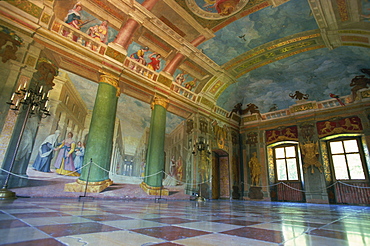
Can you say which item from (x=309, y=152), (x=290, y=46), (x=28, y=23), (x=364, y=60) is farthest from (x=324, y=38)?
(x=28, y=23)

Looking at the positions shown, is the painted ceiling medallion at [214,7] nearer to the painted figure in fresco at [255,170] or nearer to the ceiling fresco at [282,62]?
the ceiling fresco at [282,62]

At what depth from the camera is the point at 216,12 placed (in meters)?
8.35

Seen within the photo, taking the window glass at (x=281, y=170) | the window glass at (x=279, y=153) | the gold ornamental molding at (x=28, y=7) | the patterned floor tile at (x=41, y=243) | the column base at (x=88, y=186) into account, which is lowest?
the patterned floor tile at (x=41, y=243)

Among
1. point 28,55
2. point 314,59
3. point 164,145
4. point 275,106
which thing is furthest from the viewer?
point 275,106

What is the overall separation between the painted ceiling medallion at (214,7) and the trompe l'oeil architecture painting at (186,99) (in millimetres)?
43

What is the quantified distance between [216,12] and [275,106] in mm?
8501

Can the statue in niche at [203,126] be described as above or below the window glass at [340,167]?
above

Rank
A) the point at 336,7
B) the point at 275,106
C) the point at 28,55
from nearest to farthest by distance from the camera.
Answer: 1. the point at 28,55
2. the point at 336,7
3. the point at 275,106

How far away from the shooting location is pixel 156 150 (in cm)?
882

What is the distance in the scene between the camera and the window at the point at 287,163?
13.1m

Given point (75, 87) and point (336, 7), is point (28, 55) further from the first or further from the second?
point (336, 7)

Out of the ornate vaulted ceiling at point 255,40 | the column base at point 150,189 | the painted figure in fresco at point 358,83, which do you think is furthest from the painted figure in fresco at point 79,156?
the painted figure in fresco at point 358,83

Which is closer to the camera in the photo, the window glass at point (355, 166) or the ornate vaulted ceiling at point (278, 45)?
the ornate vaulted ceiling at point (278, 45)

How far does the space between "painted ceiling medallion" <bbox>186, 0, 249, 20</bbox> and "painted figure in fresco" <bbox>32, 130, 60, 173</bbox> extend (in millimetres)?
6893
